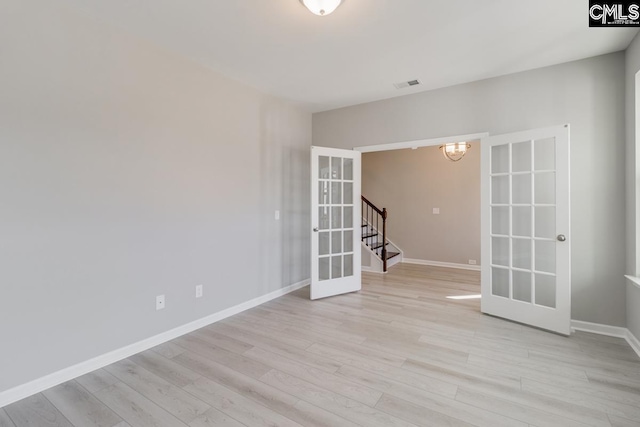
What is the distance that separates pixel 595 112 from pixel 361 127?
259cm

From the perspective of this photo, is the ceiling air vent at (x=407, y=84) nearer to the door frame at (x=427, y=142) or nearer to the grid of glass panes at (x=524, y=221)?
the door frame at (x=427, y=142)

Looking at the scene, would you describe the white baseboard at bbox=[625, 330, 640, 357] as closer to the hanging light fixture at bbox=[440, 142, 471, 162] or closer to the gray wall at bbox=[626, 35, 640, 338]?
the gray wall at bbox=[626, 35, 640, 338]

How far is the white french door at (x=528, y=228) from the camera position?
2.76 m

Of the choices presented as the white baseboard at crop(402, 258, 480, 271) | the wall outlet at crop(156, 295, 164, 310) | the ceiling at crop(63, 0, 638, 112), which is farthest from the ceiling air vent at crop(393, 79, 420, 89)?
the white baseboard at crop(402, 258, 480, 271)

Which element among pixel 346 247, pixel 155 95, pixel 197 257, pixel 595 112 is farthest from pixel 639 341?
pixel 155 95

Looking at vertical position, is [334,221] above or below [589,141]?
below

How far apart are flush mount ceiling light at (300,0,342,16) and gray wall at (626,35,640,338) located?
2.61 m

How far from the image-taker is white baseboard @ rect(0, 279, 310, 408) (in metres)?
1.85

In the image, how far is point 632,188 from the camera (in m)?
2.53

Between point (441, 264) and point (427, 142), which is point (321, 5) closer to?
point (427, 142)

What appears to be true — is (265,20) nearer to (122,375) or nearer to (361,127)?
(361,127)

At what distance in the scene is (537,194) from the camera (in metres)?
2.94

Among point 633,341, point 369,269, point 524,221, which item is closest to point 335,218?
point 369,269

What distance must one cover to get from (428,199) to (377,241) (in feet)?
4.74
